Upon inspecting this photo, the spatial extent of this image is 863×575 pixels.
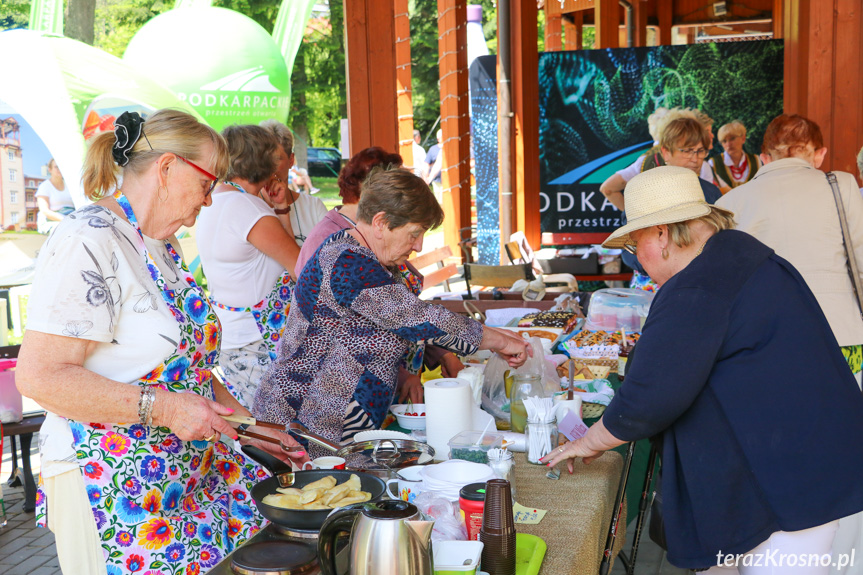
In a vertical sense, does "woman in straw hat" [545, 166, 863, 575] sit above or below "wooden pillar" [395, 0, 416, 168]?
below

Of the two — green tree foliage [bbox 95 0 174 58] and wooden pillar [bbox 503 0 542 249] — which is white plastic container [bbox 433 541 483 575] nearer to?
wooden pillar [bbox 503 0 542 249]

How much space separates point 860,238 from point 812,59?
1899 millimetres

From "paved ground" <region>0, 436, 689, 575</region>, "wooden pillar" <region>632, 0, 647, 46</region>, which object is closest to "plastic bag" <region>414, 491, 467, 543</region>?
"paved ground" <region>0, 436, 689, 575</region>

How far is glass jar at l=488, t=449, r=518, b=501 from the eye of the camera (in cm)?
183

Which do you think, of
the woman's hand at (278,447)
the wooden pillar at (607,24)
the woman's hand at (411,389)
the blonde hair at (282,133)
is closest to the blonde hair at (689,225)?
the woman's hand at (278,447)

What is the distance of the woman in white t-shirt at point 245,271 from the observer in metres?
3.52

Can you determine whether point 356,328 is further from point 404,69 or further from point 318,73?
point 318,73

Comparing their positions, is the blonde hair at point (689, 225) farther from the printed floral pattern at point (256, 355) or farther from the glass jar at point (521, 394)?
the printed floral pattern at point (256, 355)

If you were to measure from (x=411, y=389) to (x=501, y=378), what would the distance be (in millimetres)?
317

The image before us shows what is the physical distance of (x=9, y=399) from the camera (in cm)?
429

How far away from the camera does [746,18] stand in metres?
15.5

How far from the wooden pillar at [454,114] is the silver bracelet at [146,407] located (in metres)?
8.18

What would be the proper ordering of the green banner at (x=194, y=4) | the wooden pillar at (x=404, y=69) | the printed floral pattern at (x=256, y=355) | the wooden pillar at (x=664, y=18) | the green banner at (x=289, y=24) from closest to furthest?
1. the printed floral pattern at (x=256, y=355)
2. the wooden pillar at (x=404, y=69)
3. the green banner at (x=194, y=4)
4. the green banner at (x=289, y=24)
5. the wooden pillar at (x=664, y=18)

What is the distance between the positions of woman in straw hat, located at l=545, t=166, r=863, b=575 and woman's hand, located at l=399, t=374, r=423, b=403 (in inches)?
44.1
